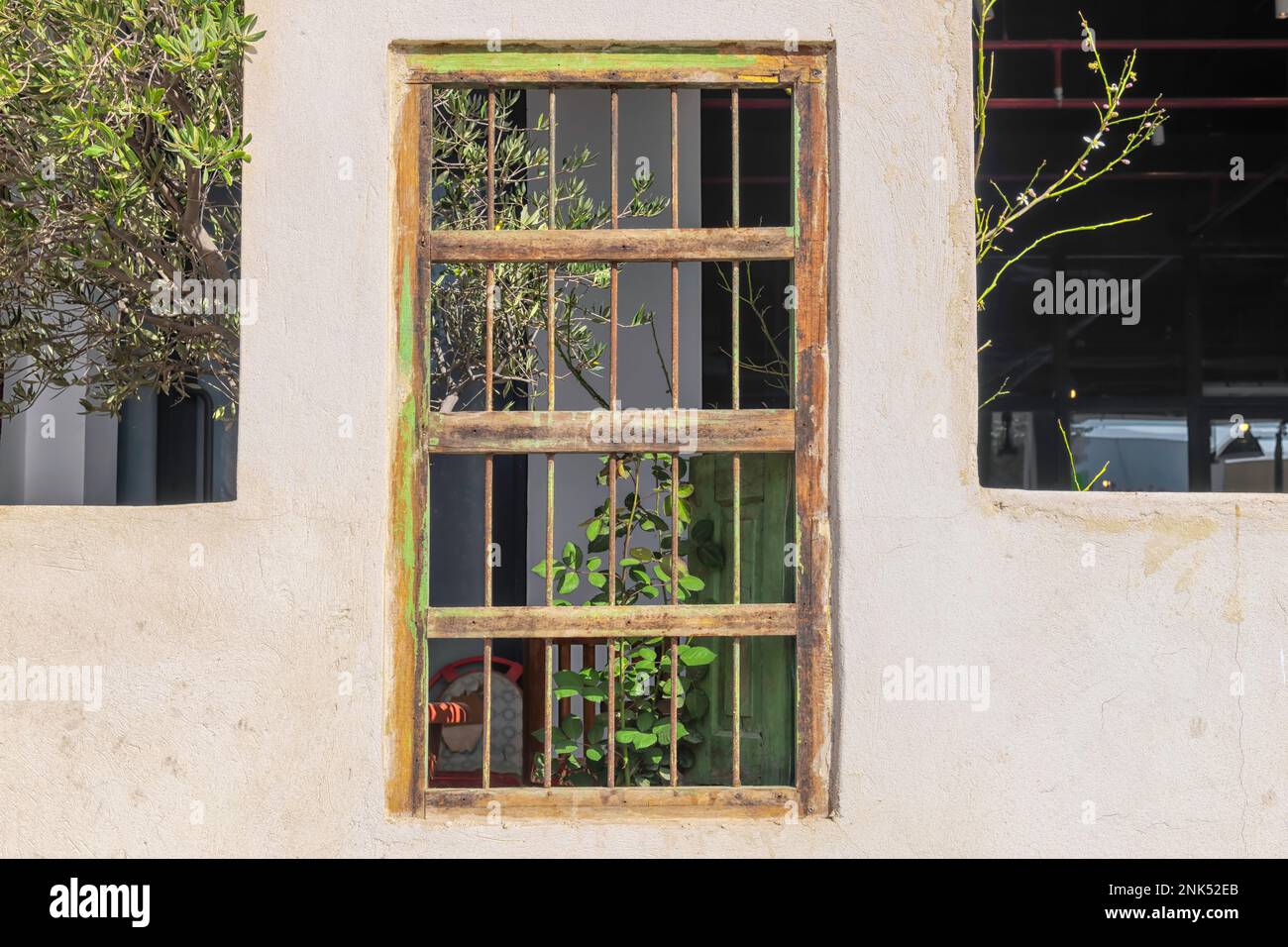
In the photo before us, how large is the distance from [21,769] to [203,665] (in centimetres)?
58

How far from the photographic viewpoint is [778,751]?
351cm

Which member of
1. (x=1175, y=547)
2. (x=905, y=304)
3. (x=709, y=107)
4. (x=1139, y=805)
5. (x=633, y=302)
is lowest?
(x=1139, y=805)

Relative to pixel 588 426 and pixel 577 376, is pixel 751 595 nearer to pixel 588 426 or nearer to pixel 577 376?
pixel 588 426

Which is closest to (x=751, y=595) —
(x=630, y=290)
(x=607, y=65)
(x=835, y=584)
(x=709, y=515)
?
(x=709, y=515)

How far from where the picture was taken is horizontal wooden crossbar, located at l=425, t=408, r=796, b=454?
326 cm

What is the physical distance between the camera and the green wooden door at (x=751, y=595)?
11.4 ft

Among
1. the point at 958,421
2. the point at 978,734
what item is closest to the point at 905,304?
the point at 958,421

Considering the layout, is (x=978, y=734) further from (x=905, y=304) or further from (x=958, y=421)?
(x=905, y=304)

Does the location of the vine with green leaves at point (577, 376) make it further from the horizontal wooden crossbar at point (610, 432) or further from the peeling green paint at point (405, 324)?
the peeling green paint at point (405, 324)

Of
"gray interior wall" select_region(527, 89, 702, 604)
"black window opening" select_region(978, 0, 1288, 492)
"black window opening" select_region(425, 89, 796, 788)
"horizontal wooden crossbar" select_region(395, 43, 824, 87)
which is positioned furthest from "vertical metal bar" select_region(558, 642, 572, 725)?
"black window opening" select_region(978, 0, 1288, 492)

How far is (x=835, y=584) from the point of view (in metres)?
3.26

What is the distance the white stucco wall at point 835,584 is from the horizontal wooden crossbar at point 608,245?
0.18 m

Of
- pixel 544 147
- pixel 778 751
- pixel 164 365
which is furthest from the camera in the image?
pixel 544 147

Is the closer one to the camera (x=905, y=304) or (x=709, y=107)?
(x=905, y=304)
